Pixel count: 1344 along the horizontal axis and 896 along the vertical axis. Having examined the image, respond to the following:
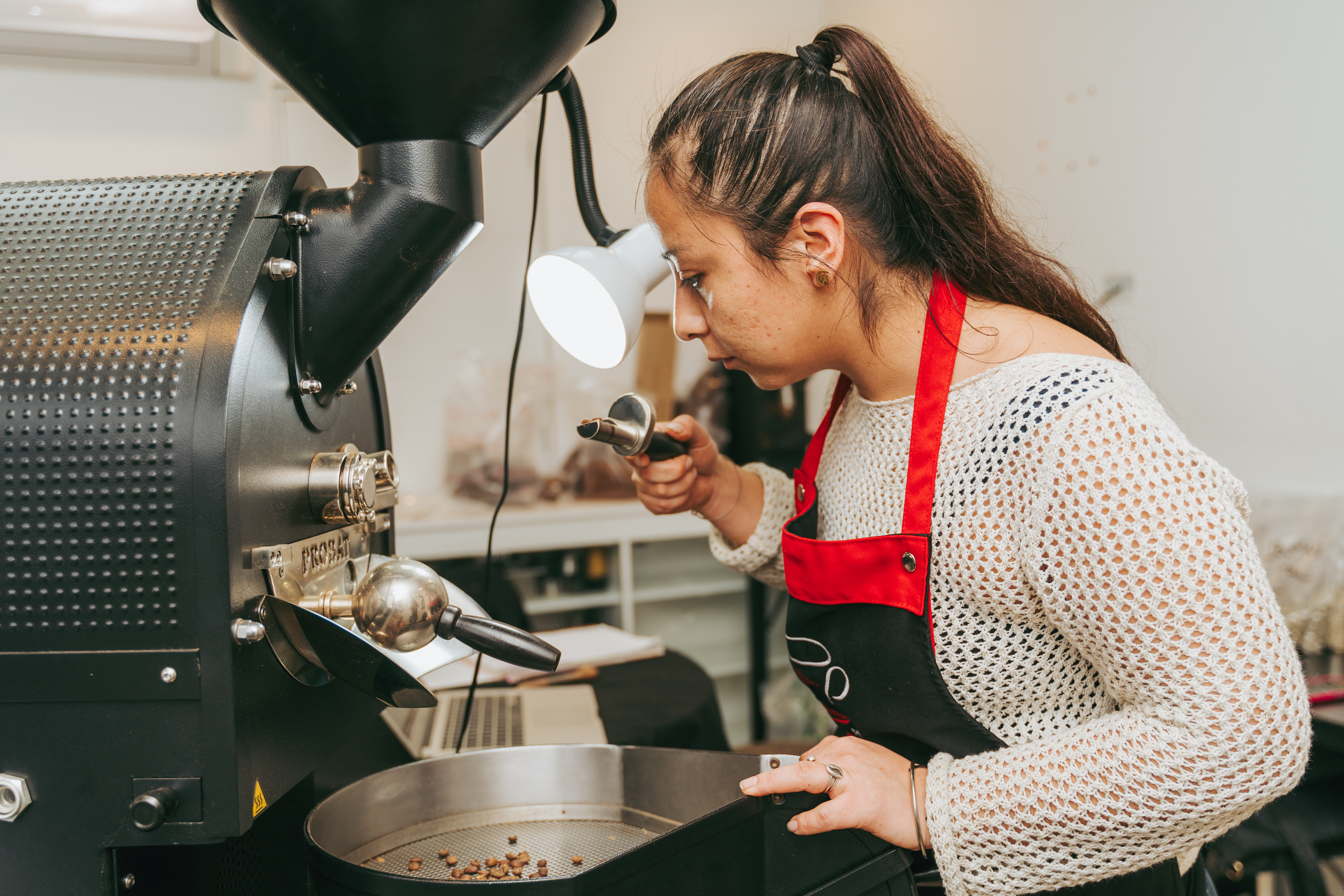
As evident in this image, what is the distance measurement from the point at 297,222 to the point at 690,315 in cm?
40

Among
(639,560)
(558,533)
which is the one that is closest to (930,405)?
(558,533)

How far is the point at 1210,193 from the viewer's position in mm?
2115

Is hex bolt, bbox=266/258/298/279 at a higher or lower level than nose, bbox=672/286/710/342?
higher

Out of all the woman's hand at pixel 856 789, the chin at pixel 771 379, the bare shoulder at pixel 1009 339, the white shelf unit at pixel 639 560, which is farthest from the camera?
the white shelf unit at pixel 639 560

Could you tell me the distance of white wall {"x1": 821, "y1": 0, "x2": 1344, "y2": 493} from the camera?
191 cm

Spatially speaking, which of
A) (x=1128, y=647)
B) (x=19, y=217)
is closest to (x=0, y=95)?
(x=19, y=217)

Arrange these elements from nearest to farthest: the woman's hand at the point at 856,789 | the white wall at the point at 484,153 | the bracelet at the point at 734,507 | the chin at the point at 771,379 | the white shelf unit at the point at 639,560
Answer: the woman's hand at the point at 856,789
the chin at the point at 771,379
the bracelet at the point at 734,507
the white wall at the point at 484,153
the white shelf unit at the point at 639,560

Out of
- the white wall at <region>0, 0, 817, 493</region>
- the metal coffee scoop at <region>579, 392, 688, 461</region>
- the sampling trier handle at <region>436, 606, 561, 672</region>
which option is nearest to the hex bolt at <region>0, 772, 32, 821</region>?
the sampling trier handle at <region>436, 606, 561, 672</region>

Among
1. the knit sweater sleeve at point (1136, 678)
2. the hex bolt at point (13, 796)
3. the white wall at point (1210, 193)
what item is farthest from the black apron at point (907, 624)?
Answer: the white wall at point (1210, 193)

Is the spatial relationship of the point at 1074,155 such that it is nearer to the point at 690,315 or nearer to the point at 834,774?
the point at 690,315

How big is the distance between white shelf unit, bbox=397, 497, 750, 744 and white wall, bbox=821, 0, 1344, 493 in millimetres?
1320

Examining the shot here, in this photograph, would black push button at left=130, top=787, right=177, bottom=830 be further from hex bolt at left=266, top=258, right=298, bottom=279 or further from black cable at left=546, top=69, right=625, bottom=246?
black cable at left=546, top=69, right=625, bottom=246

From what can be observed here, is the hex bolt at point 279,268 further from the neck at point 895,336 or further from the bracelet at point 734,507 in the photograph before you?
the bracelet at point 734,507

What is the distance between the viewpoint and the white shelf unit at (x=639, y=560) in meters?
2.86
